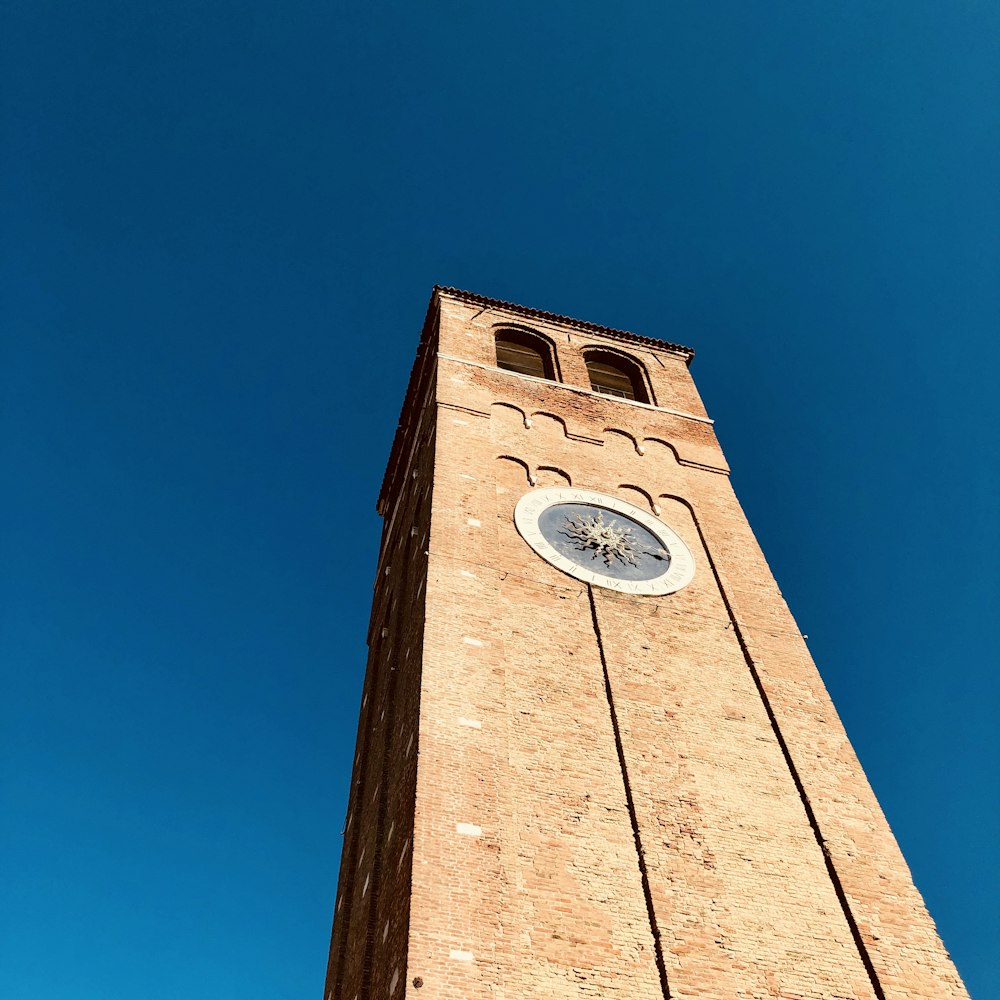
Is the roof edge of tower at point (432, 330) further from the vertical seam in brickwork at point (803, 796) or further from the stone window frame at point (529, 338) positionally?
the vertical seam in brickwork at point (803, 796)

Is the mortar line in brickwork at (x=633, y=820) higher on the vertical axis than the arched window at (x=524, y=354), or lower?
lower

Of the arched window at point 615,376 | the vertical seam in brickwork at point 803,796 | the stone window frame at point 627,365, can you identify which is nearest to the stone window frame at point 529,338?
the stone window frame at point 627,365

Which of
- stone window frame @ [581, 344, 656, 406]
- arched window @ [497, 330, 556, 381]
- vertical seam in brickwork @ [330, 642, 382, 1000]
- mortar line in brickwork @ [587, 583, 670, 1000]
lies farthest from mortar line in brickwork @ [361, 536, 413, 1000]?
stone window frame @ [581, 344, 656, 406]

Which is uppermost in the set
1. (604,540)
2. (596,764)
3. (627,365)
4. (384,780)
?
(627,365)

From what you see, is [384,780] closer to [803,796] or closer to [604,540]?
[604,540]

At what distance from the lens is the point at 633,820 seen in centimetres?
1007

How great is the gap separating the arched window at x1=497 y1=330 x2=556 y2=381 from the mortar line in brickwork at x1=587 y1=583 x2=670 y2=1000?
8568mm

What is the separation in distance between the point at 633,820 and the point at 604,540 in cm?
527

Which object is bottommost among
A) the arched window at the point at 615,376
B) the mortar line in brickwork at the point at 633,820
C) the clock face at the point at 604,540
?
the mortar line in brickwork at the point at 633,820

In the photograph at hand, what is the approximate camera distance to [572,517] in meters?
15.0

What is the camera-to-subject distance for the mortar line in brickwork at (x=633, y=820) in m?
8.71

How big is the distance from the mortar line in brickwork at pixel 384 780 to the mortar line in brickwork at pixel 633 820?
123 inches

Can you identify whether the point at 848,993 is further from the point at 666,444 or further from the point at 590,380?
the point at 590,380

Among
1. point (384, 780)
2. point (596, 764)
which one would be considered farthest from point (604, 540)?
point (384, 780)
